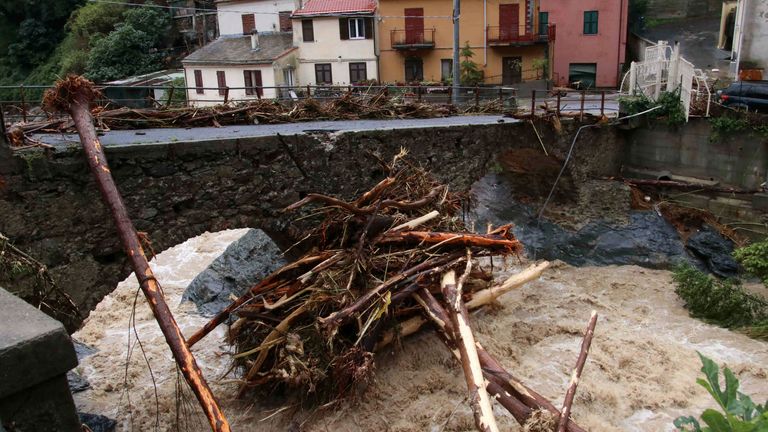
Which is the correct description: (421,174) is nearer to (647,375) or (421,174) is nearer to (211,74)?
(647,375)

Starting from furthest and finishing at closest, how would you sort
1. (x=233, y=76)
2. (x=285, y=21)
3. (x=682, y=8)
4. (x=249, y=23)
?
(x=682, y=8)
(x=249, y=23)
(x=285, y=21)
(x=233, y=76)

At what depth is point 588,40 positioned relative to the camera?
23688 millimetres


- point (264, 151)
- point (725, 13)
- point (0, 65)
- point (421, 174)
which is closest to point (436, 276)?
point (421, 174)

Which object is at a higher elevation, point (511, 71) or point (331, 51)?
point (331, 51)

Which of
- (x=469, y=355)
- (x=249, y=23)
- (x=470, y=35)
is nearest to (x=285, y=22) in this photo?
(x=249, y=23)

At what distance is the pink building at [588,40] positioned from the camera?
23406 millimetres

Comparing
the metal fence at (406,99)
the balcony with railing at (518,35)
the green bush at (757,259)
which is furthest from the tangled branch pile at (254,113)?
the balcony with railing at (518,35)

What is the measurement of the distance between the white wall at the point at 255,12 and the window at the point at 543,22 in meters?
10.4

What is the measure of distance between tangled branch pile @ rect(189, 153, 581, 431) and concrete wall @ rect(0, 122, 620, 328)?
651 millimetres

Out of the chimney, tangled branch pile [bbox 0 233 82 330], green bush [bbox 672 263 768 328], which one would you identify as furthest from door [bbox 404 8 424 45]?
tangled branch pile [bbox 0 233 82 330]

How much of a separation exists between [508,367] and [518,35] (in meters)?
17.9

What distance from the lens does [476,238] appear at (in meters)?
7.92

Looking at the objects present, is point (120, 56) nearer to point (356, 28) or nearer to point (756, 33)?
point (356, 28)

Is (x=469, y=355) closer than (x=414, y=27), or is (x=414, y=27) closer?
(x=469, y=355)
